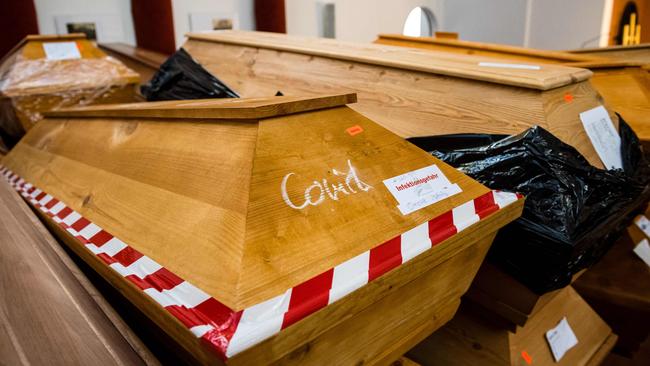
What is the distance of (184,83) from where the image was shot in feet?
7.26

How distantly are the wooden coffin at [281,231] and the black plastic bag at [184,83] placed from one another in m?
0.99

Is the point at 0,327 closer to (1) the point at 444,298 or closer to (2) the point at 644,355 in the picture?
(1) the point at 444,298

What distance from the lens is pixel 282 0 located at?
3.97 m

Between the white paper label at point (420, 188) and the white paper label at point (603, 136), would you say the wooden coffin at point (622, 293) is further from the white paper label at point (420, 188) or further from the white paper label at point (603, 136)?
the white paper label at point (420, 188)

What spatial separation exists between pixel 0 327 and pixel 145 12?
10.2 ft

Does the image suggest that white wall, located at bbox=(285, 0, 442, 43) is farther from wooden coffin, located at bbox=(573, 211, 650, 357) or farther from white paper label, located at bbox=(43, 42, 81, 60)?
wooden coffin, located at bbox=(573, 211, 650, 357)

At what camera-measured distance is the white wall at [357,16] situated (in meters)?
4.31

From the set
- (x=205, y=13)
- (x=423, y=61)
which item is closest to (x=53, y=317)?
(x=423, y=61)

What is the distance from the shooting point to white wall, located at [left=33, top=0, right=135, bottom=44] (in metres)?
2.99

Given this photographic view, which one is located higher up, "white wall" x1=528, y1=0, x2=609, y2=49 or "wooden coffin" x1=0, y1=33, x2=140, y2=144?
"white wall" x1=528, y1=0, x2=609, y2=49

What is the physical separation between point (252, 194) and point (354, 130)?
1.08 feet

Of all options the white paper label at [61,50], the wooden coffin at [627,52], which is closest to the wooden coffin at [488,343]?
the wooden coffin at [627,52]

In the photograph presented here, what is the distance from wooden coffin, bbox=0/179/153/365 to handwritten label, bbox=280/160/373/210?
38 cm

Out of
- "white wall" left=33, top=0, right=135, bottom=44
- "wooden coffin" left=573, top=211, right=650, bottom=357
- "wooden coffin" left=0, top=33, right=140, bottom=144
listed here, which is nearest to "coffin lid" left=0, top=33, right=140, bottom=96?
"wooden coffin" left=0, top=33, right=140, bottom=144
